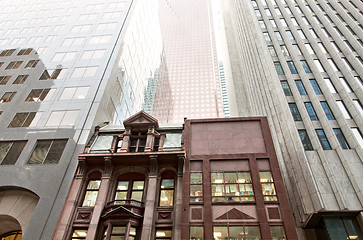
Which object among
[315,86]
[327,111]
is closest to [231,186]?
[327,111]

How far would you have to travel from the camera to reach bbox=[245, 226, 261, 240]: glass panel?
16.8 metres

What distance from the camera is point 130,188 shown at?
21.2 meters

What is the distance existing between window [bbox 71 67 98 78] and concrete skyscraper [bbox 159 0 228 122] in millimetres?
76823

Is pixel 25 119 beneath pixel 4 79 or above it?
beneath

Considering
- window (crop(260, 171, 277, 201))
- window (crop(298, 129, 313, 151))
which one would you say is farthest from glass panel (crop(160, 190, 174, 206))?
window (crop(298, 129, 313, 151))

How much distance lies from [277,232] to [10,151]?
89.7ft

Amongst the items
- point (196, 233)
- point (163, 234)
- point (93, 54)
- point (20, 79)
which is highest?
point (93, 54)

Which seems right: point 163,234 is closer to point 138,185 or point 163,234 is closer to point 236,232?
point 138,185

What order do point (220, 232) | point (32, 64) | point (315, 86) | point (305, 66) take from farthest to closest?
point (32, 64) < point (305, 66) < point (315, 86) < point (220, 232)

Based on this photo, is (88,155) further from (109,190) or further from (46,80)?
(46,80)

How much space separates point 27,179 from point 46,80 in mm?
15553

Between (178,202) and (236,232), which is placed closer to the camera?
(236,232)

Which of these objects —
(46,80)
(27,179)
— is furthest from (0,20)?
(27,179)

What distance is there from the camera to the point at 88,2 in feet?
151
